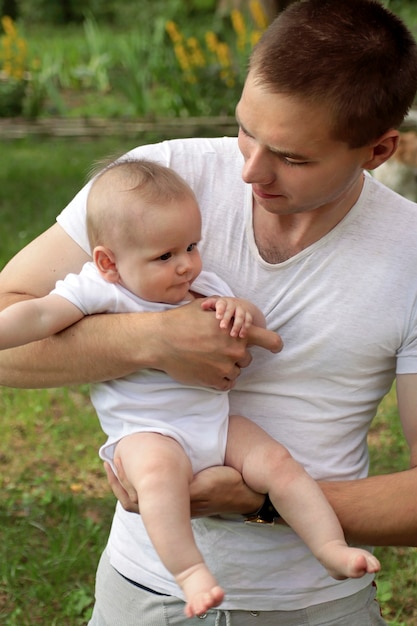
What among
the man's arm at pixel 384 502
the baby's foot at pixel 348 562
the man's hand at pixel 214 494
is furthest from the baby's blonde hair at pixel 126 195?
the baby's foot at pixel 348 562

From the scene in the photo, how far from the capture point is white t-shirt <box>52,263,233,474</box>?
2.11m

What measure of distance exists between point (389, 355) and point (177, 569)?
0.69m

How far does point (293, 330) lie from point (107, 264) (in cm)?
44

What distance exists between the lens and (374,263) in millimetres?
2178

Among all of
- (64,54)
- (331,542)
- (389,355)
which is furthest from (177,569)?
(64,54)

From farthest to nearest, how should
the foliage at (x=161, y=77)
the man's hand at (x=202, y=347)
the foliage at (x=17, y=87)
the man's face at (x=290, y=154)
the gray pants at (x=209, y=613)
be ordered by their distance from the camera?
the foliage at (x=17, y=87) < the foliage at (x=161, y=77) < the gray pants at (x=209, y=613) < the man's hand at (x=202, y=347) < the man's face at (x=290, y=154)

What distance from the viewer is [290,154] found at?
1987 millimetres

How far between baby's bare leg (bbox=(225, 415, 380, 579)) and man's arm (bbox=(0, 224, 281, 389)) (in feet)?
0.46

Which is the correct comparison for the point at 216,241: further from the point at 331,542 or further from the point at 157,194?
the point at 331,542

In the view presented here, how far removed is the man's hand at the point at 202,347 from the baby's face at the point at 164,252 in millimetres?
90

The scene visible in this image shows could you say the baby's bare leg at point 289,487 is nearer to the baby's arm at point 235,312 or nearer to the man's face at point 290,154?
the baby's arm at point 235,312

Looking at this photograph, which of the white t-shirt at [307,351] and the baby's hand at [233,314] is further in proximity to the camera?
the white t-shirt at [307,351]

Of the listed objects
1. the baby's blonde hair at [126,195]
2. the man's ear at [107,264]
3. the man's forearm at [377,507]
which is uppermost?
the baby's blonde hair at [126,195]

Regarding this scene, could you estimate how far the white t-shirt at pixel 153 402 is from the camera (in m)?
2.11
